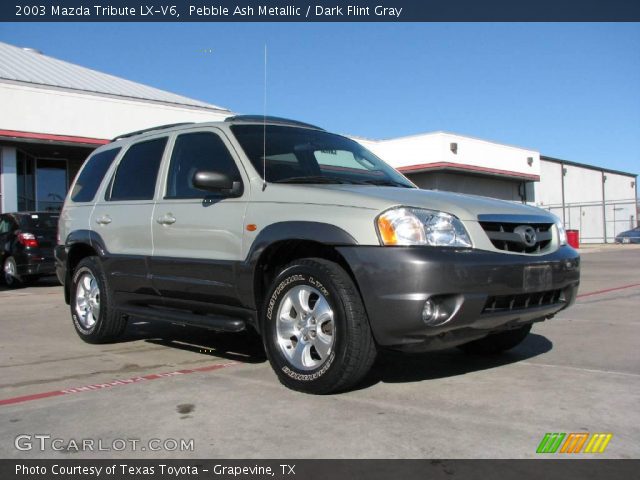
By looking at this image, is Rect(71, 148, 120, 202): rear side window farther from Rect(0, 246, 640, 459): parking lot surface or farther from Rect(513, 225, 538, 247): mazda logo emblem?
Rect(513, 225, 538, 247): mazda logo emblem

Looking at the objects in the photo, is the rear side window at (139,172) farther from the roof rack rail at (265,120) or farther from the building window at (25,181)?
the building window at (25,181)

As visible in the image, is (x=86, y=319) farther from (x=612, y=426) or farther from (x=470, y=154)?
(x=470, y=154)

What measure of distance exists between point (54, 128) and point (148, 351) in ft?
48.3

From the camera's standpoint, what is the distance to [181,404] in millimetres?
3678

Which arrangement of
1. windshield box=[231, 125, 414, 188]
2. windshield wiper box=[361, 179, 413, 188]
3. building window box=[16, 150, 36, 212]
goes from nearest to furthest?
windshield box=[231, 125, 414, 188]
windshield wiper box=[361, 179, 413, 188]
building window box=[16, 150, 36, 212]

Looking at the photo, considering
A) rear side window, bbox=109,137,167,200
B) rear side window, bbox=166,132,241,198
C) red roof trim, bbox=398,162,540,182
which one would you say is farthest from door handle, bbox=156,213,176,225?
red roof trim, bbox=398,162,540,182

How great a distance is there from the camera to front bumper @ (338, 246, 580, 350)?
137 inches

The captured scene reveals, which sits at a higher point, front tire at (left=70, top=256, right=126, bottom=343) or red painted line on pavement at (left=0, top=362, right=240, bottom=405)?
front tire at (left=70, top=256, right=126, bottom=343)

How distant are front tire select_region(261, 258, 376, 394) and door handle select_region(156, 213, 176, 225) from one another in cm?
122

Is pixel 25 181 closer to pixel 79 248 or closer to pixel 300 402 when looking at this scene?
pixel 79 248

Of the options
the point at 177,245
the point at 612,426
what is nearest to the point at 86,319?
the point at 177,245

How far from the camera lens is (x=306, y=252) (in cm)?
416
